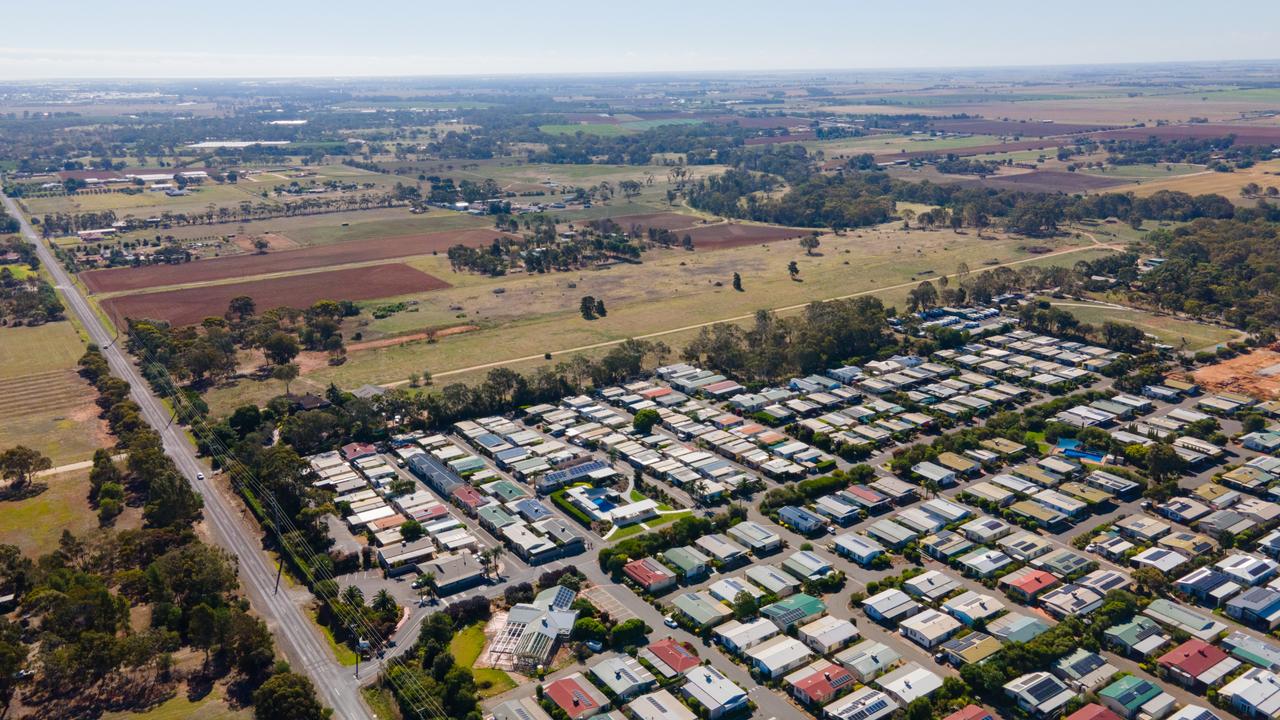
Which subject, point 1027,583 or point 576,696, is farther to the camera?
point 1027,583

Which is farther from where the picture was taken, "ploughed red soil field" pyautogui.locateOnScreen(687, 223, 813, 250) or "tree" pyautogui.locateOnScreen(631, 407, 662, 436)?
"ploughed red soil field" pyautogui.locateOnScreen(687, 223, 813, 250)

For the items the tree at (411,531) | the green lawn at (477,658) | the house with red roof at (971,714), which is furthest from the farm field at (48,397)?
the house with red roof at (971,714)

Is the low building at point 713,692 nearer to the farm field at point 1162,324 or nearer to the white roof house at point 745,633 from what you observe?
the white roof house at point 745,633

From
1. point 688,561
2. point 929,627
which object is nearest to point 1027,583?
point 929,627

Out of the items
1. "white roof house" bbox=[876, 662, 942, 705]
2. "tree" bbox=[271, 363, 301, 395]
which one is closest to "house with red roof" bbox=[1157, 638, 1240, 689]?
"white roof house" bbox=[876, 662, 942, 705]

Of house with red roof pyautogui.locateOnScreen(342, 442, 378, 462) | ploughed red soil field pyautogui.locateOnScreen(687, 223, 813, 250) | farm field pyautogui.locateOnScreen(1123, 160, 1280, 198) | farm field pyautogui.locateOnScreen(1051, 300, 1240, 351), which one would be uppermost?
farm field pyautogui.locateOnScreen(1123, 160, 1280, 198)

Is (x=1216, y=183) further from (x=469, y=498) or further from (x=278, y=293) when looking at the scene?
(x=278, y=293)

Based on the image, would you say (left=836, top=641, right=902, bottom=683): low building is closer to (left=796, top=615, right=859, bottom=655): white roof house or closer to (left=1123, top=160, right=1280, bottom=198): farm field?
(left=796, top=615, right=859, bottom=655): white roof house
